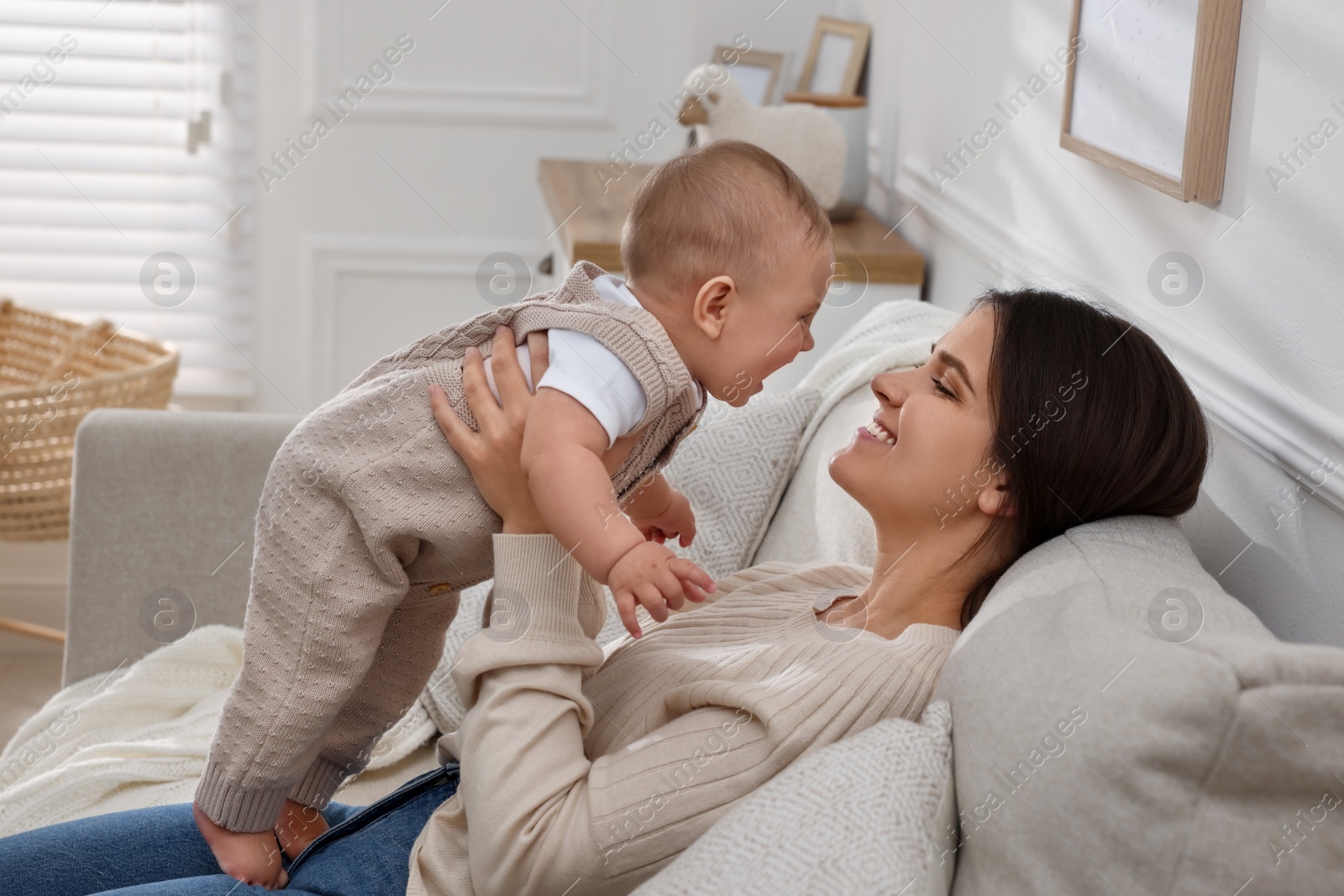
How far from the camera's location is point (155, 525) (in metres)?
1.81

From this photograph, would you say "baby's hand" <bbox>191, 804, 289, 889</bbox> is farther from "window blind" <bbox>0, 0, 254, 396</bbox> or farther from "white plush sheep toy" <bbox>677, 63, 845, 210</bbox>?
"window blind" <bbox>0, 0, 254, 396</bbox>

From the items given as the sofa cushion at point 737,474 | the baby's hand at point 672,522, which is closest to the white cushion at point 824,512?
the sofa cushion at point 737,474

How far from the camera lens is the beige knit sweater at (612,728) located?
93cm

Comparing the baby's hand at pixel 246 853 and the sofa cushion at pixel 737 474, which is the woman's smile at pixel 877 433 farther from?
the baby's hand at pixel 246 853

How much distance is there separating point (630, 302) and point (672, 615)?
341 mm

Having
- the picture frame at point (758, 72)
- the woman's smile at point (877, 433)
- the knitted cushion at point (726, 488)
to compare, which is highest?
the picture frame at point (758, 72)

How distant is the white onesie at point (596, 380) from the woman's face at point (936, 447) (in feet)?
0.68

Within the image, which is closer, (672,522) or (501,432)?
(501,432)

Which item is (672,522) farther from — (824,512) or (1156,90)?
(1156,90)

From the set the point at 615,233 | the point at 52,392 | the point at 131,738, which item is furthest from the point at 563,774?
the point at 52,392

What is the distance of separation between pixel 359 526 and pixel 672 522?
1.25 ft

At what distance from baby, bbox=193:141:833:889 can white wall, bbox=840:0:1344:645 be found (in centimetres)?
40

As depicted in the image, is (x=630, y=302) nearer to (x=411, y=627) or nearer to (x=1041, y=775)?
(x=411, y=627)

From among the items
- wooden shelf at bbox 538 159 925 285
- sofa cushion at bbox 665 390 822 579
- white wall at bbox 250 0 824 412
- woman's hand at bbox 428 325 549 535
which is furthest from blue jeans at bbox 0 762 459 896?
white wall at bbox 250 0 824 412
